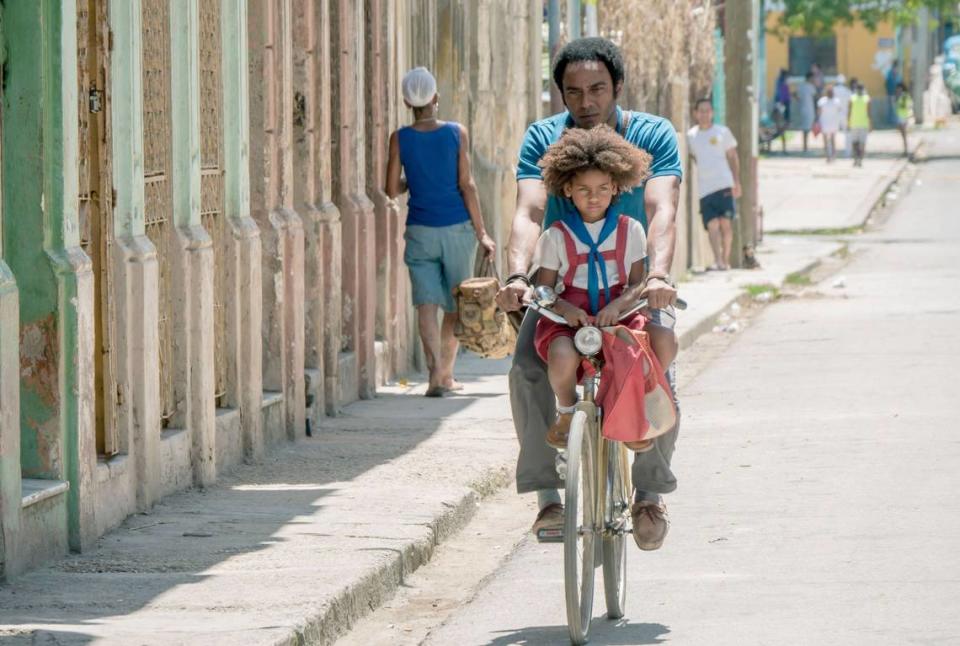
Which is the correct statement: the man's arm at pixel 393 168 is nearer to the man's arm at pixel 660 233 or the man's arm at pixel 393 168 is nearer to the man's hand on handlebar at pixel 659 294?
the man's arm at pixel 660 233

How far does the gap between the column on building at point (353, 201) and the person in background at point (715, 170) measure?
9698 millimetres

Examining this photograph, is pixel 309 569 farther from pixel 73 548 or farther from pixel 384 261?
pixel 384 261

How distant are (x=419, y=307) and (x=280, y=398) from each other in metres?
2.21

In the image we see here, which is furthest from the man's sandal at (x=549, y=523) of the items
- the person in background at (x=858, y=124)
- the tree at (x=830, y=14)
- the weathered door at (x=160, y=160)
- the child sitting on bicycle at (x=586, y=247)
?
the tree at (x=830, y=14)

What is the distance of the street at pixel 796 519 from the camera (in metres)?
6.99

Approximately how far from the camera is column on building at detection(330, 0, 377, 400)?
12414 millimetres

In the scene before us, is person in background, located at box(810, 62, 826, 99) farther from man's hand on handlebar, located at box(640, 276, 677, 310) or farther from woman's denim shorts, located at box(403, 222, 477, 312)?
man's hand on handlebar, located at box(640, 276, 677, 310)

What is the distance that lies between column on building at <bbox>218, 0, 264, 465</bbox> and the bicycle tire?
3258mm

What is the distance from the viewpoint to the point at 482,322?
11484 millimetres

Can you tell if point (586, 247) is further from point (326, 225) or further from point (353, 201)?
point (353, 201)

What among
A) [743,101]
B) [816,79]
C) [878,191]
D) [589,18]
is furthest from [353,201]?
[816,79]

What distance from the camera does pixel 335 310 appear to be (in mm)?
12117

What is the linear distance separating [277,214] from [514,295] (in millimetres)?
4529

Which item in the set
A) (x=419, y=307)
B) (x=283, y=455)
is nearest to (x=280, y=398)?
(x=283, y=455)
